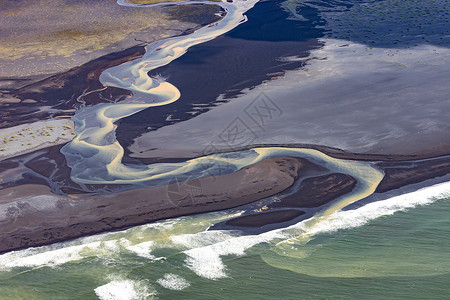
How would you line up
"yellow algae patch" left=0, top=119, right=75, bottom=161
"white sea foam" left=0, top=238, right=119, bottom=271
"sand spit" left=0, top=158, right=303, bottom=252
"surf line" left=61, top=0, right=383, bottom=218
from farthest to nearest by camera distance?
"yellow algae patch" left=0, top=119, right=75, bottom=161, "surf line" left=61, top=0, right=383, bottom=218, "sand spit" left=0, top=158, right=303, bottom=252, "white sea foam" left=0, top=238, right=119, bottom=271

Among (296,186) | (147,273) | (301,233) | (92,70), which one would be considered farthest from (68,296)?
(92,70)

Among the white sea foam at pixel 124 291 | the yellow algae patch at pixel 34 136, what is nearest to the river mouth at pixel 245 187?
the white sea foam at pixel 124 291

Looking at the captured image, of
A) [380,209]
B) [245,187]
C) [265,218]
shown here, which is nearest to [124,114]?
[245,187]

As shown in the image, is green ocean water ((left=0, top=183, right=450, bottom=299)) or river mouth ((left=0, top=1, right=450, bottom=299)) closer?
green ocean water ((left=0, top=183, right=450, bottom=299))

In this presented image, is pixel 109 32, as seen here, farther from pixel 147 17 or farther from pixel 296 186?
pixel 296 186

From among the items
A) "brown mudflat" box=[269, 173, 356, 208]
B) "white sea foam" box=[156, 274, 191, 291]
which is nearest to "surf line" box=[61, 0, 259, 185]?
"brown mudflat" box=[269, 173, 356, 208]

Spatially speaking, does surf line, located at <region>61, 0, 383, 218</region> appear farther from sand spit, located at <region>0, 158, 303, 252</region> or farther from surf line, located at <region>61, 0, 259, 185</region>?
sand spit, located at <region>0, 158, 303, 252</region>

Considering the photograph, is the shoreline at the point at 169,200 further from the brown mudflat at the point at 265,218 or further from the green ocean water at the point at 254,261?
the green ocean water at the point at 254,261
